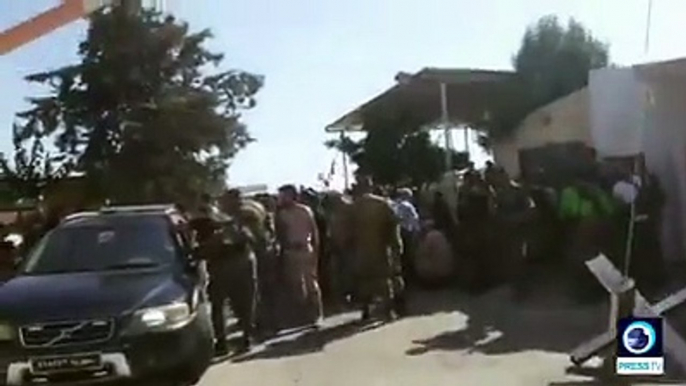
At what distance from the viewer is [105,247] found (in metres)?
11.0

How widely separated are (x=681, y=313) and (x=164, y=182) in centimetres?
1282

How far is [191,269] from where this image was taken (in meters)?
10.9

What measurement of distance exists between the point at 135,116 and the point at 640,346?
17.7 m

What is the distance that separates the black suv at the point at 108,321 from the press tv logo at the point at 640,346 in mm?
4673

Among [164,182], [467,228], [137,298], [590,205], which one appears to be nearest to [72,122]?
[164,182]

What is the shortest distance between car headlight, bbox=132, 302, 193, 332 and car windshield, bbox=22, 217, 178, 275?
79cm

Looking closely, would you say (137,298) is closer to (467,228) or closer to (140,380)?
(140,380)

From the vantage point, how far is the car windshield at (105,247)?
35.6 feet

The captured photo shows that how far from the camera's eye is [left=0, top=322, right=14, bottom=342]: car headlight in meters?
9.70

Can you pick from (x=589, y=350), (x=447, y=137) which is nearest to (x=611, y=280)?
(x=589, y=350)

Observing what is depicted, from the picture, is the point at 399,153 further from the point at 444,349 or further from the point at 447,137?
the point at 444,349

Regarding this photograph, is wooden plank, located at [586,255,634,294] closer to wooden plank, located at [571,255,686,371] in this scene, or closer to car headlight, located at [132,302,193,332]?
wooden plank, located at [571,255,686,371]

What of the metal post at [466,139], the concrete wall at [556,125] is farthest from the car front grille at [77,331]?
the metal post at [466,139]

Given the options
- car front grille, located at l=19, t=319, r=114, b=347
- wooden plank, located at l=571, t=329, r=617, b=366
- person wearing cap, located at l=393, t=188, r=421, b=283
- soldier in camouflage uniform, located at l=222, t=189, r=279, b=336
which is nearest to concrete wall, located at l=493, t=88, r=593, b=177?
person wearing cap, located at l=393, t=188, r=421, b=283
